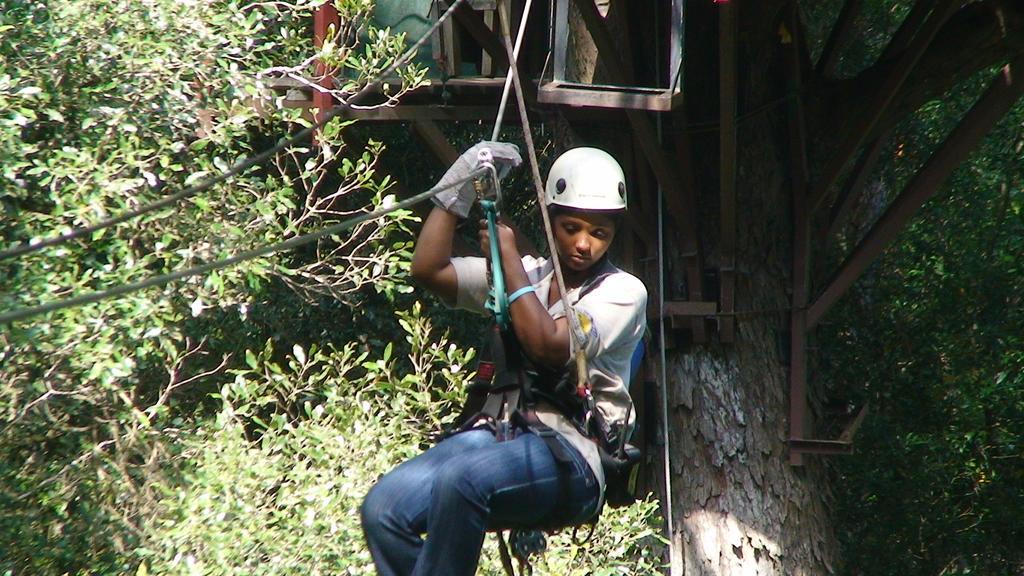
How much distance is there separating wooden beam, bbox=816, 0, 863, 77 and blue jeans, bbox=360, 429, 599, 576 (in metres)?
4.01

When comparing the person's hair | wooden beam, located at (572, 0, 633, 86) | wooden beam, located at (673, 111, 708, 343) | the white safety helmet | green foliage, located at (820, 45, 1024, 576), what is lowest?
green foliage, located at (820, 45, 1024, 576)

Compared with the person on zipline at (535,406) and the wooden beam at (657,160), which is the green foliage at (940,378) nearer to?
the wooden beam at (657,160)

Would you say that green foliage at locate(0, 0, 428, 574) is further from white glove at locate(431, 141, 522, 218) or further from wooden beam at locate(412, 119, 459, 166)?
white glove at locate(431, 141, 522, 218)

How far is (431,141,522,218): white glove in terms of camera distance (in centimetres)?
347

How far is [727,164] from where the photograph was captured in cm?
589

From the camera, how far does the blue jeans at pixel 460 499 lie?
332 cm

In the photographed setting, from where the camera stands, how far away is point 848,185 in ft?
22.9

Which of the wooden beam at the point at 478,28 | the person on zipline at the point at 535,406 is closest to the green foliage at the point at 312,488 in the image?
the wooden beam at the point at 478,28

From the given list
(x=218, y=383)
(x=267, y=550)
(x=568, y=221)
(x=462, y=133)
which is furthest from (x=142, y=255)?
(x=462, y=133)

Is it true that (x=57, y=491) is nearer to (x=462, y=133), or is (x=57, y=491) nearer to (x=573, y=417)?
(x=573, y=417)

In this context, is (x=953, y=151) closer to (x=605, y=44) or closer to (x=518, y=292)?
(x=605, y=44)

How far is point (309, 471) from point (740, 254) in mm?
2417

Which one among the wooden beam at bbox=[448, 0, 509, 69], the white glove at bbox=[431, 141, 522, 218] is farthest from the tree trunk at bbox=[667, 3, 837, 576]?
the white glove at bbox=[431, 141, 522, 218]

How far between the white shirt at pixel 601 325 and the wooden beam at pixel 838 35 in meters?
3.60
